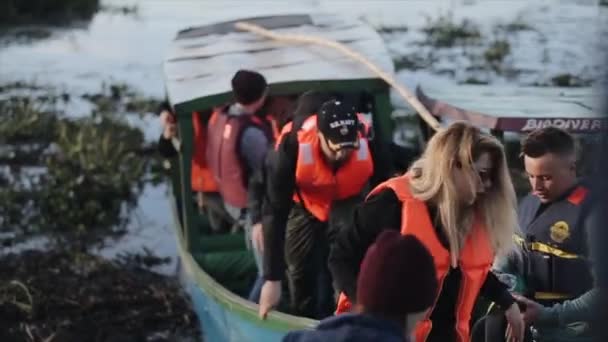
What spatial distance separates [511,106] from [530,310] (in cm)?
190

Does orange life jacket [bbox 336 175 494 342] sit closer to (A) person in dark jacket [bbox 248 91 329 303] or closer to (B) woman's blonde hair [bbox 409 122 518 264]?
(B) woman's blonde hair [bbox 409 122 518 264]

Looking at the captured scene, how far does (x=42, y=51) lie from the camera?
70.1 ft

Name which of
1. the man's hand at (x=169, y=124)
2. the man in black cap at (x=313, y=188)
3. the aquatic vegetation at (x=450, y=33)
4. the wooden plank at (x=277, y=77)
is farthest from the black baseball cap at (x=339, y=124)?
the aquatic vegetation at (x=450, y=33)

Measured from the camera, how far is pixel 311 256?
512cm

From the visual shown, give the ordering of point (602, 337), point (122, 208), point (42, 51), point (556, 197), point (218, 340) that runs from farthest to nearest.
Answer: point (42, 51)
point (122, 208)
point (218, 340)
point (556, 197)
point (602, 337)

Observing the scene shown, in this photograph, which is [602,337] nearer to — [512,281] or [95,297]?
[512,281]

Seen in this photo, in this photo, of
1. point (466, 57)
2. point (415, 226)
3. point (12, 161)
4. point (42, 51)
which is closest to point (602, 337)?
point (415, 226)

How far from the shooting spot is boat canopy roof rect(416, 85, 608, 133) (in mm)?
4988

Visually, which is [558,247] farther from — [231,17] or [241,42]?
[231,17]

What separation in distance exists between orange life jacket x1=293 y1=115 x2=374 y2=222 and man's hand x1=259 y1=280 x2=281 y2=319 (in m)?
0.43

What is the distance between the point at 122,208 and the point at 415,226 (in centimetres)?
794

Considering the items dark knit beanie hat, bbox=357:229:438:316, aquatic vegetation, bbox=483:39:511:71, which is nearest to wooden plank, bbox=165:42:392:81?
dark knit beanie hat, bbox=357:229:438:316

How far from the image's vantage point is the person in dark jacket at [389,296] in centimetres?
260

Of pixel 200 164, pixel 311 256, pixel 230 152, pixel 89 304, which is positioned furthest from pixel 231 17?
pixel 311 256
